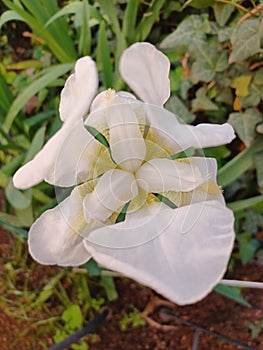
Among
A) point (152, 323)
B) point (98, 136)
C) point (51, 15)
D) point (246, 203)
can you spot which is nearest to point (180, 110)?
point (246, 203)

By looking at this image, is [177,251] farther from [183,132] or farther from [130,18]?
[130,18]

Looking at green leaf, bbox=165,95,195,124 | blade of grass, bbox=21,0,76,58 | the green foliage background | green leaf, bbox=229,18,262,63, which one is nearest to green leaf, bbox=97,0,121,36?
the green foliage background

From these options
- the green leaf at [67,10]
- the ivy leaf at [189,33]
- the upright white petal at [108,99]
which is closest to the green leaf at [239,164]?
the ivy leaf at [189,33]

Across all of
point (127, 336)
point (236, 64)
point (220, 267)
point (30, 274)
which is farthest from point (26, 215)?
point (220, 267)

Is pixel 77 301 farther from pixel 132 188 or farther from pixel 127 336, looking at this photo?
pixel 132 188

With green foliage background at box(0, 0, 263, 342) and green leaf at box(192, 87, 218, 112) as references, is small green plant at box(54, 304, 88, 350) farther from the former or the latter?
green leaf at box(192, 87, 218, 112)

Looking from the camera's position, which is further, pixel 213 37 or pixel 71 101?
pixel 213 37

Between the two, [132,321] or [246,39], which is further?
[132,321]
